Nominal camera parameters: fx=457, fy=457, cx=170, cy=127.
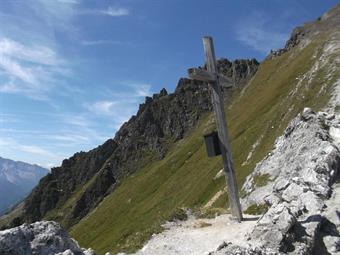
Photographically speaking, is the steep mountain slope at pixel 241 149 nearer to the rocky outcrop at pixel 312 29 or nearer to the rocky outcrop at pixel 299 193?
the rocky outcrop at pixel 312 29

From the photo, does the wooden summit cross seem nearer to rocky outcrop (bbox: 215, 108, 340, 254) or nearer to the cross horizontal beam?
the cross horizontal beam

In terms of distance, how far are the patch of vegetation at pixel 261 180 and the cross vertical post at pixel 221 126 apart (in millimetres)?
15845

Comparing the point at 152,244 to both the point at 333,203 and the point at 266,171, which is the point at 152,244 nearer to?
the point at 333,203

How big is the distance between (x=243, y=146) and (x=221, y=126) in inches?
2100

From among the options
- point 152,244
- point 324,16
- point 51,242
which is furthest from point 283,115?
point 324,16

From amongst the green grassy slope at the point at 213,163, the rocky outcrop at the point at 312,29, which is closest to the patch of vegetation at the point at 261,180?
the green grassy slope at the point at 213,163

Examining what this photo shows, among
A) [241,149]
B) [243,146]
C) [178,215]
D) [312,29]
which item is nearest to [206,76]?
[178,215]

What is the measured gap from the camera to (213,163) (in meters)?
93.7

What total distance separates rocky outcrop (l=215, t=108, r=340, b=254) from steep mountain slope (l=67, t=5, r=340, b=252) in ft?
10.7

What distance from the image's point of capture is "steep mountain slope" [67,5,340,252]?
56.5 meters

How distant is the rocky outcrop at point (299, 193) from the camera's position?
53.2 feet

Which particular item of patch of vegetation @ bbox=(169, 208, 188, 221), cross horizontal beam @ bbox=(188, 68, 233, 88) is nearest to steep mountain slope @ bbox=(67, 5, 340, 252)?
patch of vegetation @ bbox=(169, 208, 188, 221)

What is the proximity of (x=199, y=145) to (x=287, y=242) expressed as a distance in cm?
13966

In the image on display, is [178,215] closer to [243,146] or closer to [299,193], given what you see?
[299,193]
